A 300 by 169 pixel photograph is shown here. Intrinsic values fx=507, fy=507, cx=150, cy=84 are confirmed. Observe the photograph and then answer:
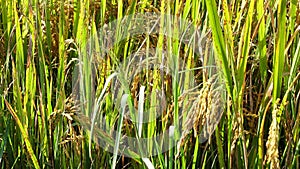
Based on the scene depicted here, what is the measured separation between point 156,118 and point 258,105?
229mm

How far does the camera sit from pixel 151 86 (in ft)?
3.74

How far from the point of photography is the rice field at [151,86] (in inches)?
39.4

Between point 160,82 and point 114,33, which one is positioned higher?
point 114,33

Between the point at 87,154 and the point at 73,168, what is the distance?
0.05 m

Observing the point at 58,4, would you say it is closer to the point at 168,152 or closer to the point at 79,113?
the point at 79,113

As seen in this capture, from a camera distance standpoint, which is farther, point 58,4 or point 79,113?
point 58,4

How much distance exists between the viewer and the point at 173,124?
1.09 metres

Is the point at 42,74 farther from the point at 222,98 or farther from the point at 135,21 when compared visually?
the point at 222,98

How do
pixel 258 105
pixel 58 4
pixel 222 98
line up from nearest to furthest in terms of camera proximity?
pixel 222 98 < pixel 258 105 < pixel 58 4

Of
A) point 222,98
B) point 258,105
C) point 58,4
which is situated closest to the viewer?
point 222,98

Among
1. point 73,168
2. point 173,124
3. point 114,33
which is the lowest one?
→ point 73,168

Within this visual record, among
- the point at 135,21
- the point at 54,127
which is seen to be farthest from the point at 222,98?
the point at 54,127

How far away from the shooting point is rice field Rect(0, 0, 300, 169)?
1001 mm

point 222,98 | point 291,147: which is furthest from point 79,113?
point 291,147
